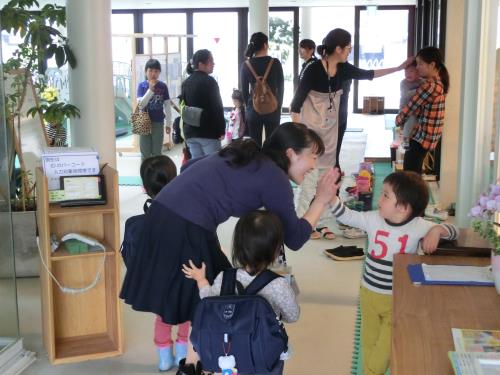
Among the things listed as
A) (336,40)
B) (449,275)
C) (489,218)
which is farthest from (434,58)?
(489,218)

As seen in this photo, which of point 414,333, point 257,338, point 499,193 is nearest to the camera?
point 414,333

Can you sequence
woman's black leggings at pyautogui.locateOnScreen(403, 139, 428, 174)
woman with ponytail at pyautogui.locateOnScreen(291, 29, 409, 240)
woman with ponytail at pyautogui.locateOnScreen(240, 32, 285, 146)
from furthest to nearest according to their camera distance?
woman with ponytail at pyautogui.locateOnScreen(240, 32, 285, 146) < woman's black leggings at pyautogui.locateOnScreen(403, 139, 428, 174) < woman with ponytail at pyautogui.locateOnScreen(291, 29, 409, 240)

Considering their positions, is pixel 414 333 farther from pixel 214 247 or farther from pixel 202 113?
pixel 202 113

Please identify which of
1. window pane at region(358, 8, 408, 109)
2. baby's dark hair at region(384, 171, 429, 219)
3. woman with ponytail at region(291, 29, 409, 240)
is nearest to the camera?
baby's dark hair at region(384, 171, 429, 219)

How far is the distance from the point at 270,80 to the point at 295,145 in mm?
4092

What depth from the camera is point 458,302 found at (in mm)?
2219

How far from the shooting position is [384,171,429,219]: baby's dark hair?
8.96 feet

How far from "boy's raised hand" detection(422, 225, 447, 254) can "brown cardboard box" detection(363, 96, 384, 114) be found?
1544 cm

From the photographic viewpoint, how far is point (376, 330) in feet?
9.50

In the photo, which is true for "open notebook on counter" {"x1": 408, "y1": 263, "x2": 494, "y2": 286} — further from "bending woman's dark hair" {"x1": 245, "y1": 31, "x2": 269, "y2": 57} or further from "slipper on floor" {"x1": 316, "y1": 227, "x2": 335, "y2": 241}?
"bending woman's dark hair" {"x1": 245, "y1": 31, "x2": 269, "y2": 57}

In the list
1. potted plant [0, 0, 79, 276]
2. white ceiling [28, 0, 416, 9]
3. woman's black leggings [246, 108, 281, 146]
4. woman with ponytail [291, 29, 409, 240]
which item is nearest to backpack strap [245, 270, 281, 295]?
potted plant [0, 0, 79, 276]

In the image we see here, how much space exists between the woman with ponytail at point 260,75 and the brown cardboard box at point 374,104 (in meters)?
11.3

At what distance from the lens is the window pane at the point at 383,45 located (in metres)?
18.0

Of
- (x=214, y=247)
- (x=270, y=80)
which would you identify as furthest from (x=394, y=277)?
(x=270, y=80)
